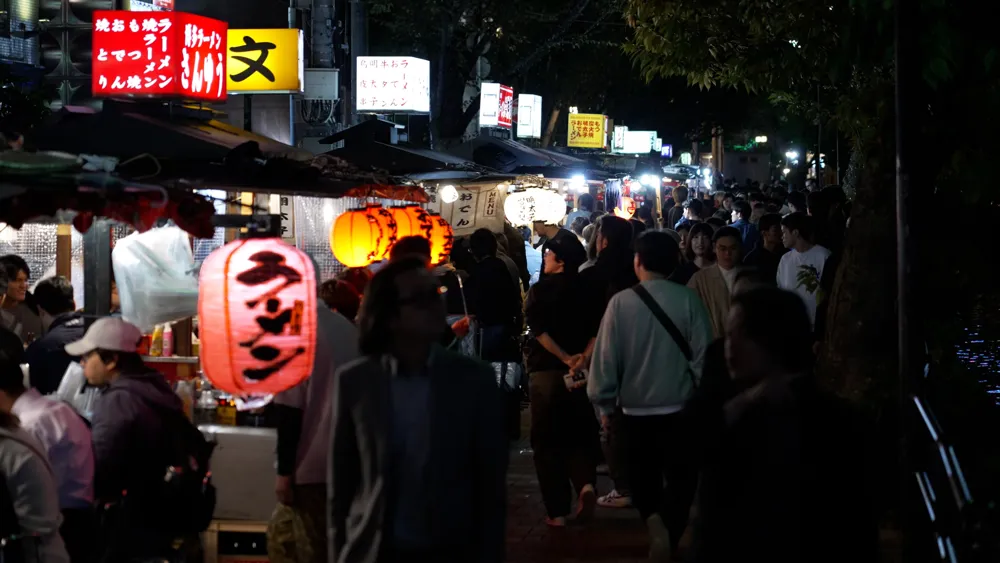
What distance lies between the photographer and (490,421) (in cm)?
429

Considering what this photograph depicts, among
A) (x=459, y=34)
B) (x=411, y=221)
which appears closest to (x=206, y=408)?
(x=411, y=221)

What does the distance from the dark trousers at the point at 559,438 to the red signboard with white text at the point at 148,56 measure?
465 cm

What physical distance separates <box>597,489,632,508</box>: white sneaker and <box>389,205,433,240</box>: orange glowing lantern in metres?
2.84

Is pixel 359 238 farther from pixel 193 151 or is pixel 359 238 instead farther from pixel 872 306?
pixel 872 306

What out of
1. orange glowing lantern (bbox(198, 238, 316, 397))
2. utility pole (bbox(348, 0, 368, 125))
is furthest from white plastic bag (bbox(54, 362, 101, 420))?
utility pole (bbox(348, 0, 368, 125))

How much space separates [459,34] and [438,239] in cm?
1824

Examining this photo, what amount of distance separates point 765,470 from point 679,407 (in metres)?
3.47

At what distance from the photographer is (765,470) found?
159 inches

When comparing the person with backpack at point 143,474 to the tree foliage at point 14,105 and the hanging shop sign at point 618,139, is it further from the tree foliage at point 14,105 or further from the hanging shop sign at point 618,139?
the hanging shop sign at point 618,139

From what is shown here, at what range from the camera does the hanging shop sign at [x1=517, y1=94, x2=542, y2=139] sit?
36.8 metres

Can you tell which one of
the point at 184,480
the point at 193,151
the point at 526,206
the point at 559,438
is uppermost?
the point at 193,151

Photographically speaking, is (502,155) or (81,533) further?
(502,155)

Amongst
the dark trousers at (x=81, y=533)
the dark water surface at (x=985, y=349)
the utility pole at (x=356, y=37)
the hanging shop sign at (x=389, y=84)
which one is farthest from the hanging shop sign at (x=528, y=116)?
the dark trousers at (x=81, y=533)

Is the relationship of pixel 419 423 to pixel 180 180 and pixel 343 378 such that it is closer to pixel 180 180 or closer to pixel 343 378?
pixel 343 378
